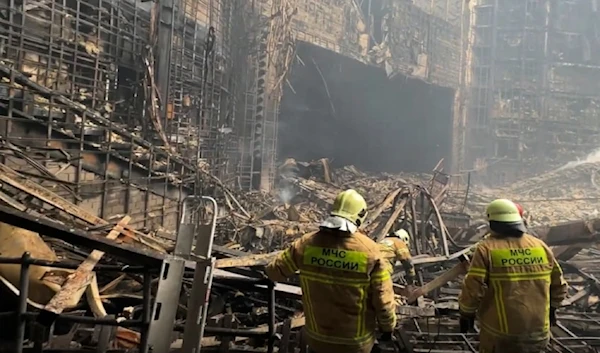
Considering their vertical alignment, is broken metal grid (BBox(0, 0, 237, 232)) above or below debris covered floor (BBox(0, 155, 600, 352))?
above

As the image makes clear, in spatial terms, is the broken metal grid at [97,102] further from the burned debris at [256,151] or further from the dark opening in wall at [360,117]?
the dark opening in wall at [360,117]

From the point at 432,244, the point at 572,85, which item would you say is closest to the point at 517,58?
the point at 572,85

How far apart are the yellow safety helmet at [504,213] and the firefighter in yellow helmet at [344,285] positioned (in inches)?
41.0

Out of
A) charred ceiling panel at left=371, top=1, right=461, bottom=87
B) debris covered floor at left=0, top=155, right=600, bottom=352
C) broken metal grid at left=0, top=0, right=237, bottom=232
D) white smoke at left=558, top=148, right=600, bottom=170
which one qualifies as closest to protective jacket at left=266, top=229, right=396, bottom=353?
debris covered floor at left=0, top=155, right=600, bottom=352

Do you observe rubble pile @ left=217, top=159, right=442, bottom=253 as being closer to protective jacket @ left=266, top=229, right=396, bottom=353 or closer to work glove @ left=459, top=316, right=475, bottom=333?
work glove @ left=459, top=316, right=475, bottom=333

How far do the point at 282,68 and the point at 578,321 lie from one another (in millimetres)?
13893

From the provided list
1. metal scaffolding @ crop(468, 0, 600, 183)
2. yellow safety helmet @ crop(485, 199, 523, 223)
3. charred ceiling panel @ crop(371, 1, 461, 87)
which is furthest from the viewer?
metal scaffolding @ crop(468, 0, 600, 183)

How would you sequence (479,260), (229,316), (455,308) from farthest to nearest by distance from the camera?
(455,308), (229,316), (479,260)

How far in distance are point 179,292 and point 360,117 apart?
2608 centimetres

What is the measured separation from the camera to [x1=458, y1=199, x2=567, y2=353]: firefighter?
10.9 ft

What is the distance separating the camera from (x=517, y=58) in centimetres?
3275

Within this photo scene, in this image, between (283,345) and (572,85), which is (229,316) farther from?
(572,85)

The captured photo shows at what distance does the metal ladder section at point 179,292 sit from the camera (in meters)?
2.63

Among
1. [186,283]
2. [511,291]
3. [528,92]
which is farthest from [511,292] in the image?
[528,92]
